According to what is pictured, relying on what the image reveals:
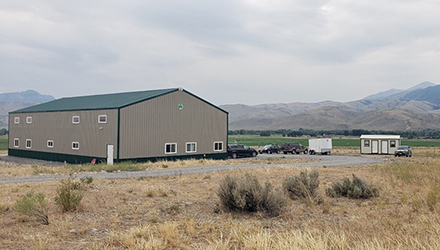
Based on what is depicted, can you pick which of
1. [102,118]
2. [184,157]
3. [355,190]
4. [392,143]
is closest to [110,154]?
[102,118]

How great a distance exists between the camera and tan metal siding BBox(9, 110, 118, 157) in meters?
35.7

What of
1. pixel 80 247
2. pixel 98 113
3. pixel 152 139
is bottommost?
pixel 80 247

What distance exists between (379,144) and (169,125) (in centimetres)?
3063

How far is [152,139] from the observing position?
37.1m

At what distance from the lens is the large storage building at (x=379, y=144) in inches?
2095

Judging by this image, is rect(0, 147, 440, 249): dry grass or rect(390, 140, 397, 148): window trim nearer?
rect(0, 147, 440, 249): dry grass

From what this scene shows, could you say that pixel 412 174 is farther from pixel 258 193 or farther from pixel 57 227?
pixel 57 227

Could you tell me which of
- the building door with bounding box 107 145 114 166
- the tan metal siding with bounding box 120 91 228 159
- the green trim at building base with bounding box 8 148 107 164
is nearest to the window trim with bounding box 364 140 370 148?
the tan metal siding with bounding box 120 91 228 159

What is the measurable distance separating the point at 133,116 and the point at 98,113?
3607 mm

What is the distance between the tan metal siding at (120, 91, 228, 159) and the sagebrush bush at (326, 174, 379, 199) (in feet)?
75.1

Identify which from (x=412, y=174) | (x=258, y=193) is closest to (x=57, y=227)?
(x=258, y=193)

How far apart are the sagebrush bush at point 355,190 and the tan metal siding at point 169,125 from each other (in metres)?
22.9

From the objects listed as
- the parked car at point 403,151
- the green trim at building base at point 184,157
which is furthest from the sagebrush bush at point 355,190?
the parked car at point 403,151

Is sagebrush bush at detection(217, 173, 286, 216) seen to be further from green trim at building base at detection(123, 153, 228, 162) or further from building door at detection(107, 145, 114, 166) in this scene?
green trim at building base at detection(123, 153, 228, 162)
